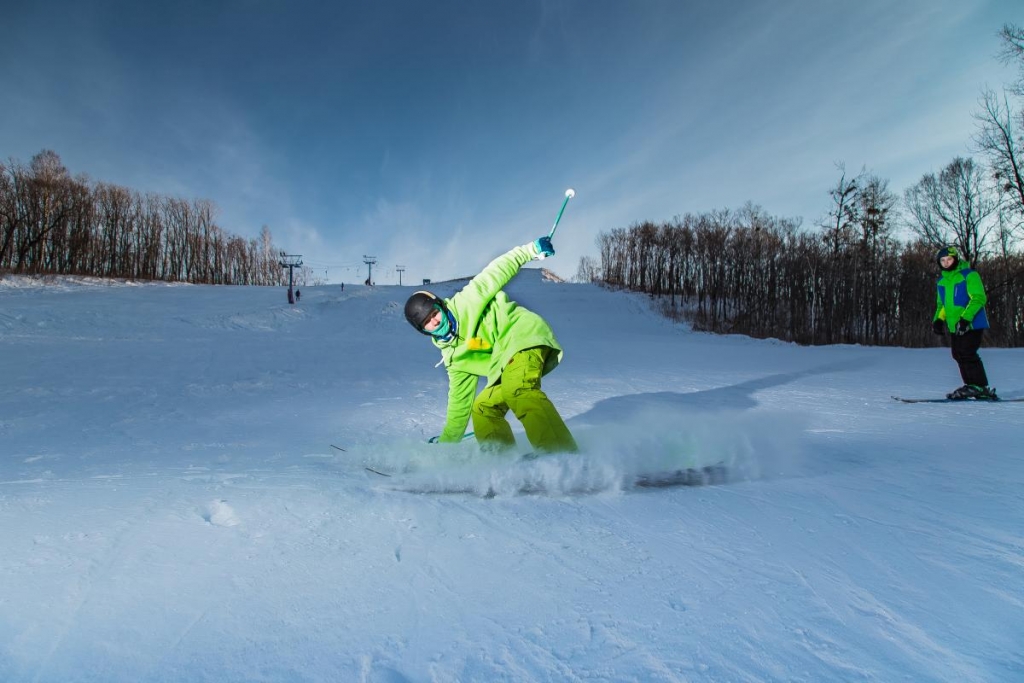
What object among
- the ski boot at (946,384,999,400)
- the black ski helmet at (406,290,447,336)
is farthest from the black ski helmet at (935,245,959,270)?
the black ski helmet at (406,290,447,336)

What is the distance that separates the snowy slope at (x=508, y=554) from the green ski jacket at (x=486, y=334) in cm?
38

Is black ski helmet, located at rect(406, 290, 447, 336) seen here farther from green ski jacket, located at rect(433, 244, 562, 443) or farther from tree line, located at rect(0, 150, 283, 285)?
tree line, located at rect(0, 150, 283, 285)

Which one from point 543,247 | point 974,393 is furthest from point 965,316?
point 543,247

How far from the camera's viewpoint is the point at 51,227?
36562 mm

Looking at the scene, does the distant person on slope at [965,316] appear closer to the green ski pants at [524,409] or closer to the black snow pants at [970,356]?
the black snow pants at [970,356]

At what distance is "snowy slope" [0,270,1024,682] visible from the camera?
1218 mm

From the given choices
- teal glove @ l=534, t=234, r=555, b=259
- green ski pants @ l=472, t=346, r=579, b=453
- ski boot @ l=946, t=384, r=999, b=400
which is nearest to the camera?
green ski pants @ l=472, t=346, r=579, b=453

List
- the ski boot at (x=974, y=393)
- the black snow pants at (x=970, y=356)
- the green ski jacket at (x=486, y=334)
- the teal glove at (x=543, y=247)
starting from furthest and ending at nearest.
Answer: the black snow pants at (x=970, y=356) < the ski boot at (x=974, y=393) < the teal glove at (x=543, y=247) < the green ski jacket at (x=486, y=334)

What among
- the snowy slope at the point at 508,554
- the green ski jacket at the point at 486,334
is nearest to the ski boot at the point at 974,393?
the snowy slope at the point at 508,554

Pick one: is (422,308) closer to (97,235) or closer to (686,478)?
(686,478)

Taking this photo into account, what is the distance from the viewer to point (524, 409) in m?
2.91

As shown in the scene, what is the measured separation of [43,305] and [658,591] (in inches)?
943

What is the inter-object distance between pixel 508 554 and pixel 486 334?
1651 mm

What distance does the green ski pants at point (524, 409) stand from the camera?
2.86 meters
